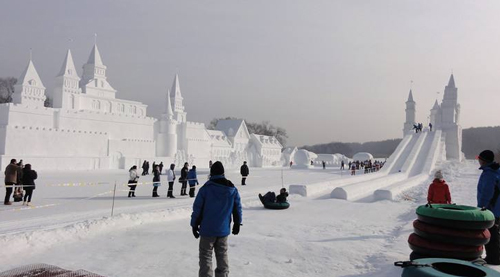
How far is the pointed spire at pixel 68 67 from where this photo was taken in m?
45.8

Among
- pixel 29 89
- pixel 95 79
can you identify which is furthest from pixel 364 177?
pixel 95 79

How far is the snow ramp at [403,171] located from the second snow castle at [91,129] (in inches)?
993

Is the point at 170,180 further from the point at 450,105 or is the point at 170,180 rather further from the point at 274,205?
the point at 450,105

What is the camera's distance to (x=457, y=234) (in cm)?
563

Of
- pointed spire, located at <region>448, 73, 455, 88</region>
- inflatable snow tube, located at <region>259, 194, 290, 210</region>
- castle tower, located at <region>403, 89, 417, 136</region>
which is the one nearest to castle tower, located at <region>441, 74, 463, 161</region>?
pointed spire, located at <region>448, 73, 455, 88</region>

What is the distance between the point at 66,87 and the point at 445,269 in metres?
48.1

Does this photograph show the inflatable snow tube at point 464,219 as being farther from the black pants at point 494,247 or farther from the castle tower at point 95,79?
the castle tower at point 95,79

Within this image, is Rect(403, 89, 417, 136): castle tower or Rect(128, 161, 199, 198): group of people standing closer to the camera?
Rect(128, 161, 199, 198): group of people standing

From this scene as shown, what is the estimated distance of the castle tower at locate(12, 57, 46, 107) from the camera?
40156mm

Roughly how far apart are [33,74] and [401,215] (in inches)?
1654

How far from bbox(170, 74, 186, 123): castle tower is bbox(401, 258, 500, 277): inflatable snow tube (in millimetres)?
59467

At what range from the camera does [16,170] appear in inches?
545

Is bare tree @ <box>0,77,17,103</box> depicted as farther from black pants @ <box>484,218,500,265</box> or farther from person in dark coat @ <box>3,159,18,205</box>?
black pants @ <box>484,218,500,265</box>

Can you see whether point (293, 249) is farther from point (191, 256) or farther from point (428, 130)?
point (428, 130)
